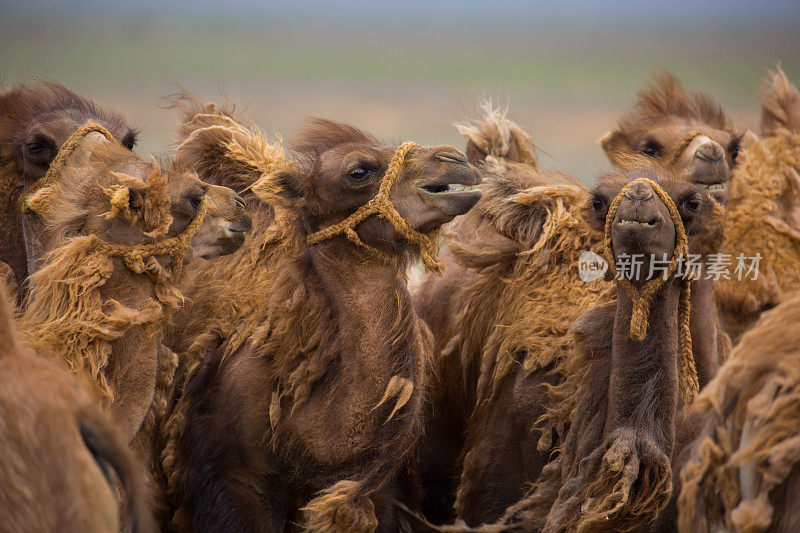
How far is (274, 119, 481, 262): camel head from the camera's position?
13.0 feet

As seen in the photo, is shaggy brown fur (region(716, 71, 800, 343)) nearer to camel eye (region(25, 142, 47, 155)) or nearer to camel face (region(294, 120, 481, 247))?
camel face (region(294, 120, 481, 247))

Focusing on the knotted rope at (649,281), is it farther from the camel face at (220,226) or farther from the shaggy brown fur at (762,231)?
the shaggy brown fur at (762,231)

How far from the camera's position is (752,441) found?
2645 mm

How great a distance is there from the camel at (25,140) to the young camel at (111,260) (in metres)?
0.16

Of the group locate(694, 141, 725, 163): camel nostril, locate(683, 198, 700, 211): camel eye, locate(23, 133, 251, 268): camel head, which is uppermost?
locate(694, 141, 725, 163): camel nostril

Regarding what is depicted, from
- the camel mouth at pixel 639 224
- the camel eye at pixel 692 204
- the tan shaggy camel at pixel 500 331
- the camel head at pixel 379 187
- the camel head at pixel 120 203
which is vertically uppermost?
the camel eye at pixel 692 204

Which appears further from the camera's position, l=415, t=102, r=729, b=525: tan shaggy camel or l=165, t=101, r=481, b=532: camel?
l=415, t=102, r=729, b=525: tan shaggy camel

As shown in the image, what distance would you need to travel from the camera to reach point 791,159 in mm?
6000

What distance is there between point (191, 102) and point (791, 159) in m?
3.79

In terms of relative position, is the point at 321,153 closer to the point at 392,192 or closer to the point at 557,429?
the point at 392,192

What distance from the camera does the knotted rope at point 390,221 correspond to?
3924 millimetres

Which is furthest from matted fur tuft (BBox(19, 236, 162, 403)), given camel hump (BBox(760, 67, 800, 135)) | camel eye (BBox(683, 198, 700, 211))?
camel hump (BBox(760, 67, 800, 135))

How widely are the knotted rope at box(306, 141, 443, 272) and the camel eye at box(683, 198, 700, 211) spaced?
1048mm

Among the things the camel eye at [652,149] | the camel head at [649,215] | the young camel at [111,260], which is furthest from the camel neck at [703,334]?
the young camel at [111,260]
